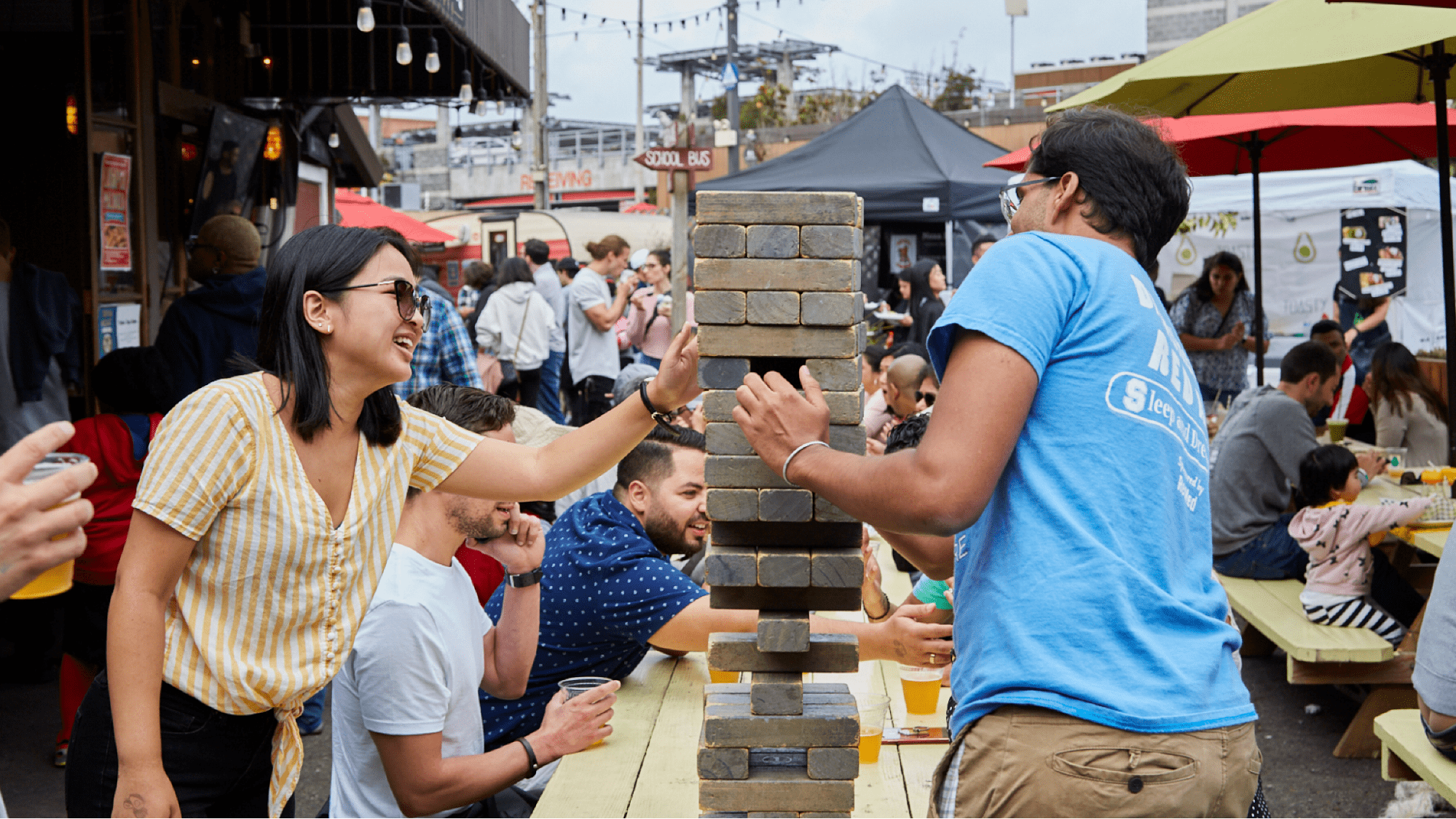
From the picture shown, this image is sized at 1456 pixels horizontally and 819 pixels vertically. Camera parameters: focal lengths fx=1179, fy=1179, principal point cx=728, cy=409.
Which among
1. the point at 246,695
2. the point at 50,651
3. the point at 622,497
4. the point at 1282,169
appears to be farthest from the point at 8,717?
the point at 1282,169

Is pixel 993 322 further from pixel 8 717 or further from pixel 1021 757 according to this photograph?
pixel 8 717

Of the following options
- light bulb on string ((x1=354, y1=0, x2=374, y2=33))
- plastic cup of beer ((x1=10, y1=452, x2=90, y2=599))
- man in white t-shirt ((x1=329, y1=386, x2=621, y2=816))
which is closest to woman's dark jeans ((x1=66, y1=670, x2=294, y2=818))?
man in white t-shirt ((x1=329, y1=386, x2=621, y2=816))

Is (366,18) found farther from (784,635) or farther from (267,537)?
(784,635)

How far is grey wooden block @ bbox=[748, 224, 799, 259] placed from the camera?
1944 millimetres

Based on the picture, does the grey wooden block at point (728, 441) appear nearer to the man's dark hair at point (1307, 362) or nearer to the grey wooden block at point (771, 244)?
the grey wooden block at point (771, 244)

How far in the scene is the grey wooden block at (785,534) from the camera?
1.99 m

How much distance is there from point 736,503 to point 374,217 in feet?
44.4

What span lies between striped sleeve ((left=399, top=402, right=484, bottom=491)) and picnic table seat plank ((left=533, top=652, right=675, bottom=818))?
720mm

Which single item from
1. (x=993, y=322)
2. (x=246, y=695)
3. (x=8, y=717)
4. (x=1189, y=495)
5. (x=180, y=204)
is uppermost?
(x=180, y=204)

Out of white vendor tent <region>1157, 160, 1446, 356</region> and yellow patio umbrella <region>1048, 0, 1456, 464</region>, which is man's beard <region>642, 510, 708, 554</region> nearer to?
yellow patio umbrella <region>1048, 0, 1456, 464</region>

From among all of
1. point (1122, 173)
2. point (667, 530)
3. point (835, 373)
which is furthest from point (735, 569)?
point (667, 530)

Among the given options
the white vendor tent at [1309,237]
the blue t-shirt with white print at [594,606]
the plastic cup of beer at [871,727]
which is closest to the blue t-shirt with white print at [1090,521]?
the plastic cup of beer at [871,727]

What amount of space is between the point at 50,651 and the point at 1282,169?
330 inches

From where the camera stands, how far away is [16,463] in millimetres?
1227
